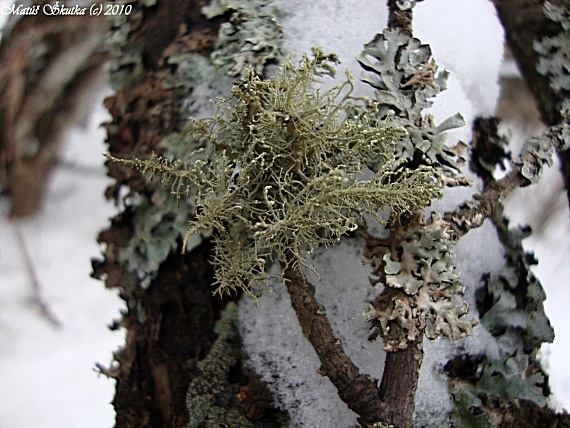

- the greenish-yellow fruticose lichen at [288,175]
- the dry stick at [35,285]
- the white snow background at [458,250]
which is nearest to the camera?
the greenish-yellow fruticose lichen at [288,175]

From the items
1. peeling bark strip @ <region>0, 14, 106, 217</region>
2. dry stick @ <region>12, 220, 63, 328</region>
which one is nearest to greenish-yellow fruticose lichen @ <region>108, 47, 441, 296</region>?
peeling bark strip @ <region>0, 14, 106, 217</region>

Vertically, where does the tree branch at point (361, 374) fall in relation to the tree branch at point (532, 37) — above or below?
below

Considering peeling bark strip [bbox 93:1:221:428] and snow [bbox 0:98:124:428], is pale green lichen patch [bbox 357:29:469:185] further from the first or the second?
snow [bbox 0:98:124:428]

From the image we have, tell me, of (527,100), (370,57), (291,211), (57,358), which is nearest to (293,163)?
(291,211)

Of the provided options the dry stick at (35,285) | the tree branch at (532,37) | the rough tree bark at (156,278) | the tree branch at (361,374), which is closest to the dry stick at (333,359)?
the tree branch at (361,374)

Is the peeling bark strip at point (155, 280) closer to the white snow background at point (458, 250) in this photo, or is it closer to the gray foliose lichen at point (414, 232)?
the white snow background at point (458, 250)

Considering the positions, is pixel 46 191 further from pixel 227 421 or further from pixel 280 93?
pixel 280 93
